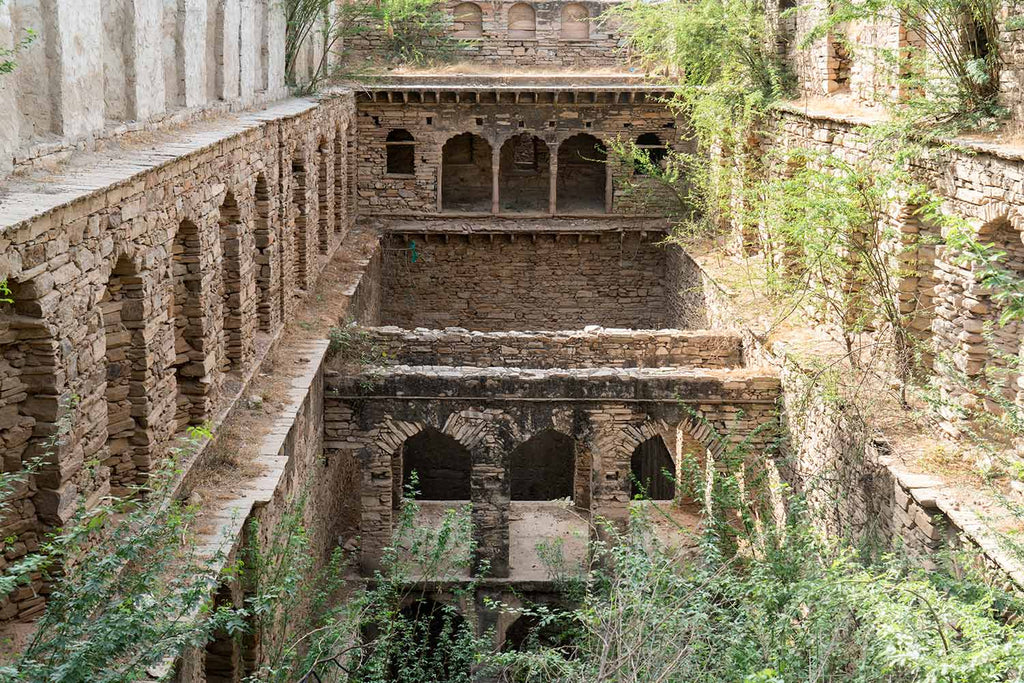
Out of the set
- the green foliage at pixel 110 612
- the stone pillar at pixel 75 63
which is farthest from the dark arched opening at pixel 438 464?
the green foliage at pixel 110 612

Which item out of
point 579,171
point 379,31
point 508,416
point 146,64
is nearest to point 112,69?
point 146,64

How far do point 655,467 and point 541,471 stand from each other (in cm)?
194

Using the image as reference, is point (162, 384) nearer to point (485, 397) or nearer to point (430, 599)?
point (485, 397)

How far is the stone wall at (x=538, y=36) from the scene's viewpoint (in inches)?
948

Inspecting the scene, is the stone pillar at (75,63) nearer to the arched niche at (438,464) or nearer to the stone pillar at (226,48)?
the stone pillar at (226,48)

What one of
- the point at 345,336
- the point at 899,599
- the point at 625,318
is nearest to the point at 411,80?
the point at 625,318

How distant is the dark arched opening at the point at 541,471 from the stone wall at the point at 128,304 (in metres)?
7.29

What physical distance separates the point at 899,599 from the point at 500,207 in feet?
53.0

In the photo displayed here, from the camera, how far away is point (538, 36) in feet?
79.2

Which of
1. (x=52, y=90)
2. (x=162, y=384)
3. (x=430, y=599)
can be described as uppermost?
(x=52, y=90)

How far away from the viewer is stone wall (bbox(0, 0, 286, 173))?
A: 725 centimetres

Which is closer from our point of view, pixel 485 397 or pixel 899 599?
pixel 899 599

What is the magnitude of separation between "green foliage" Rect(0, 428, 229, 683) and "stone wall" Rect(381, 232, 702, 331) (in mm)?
15453

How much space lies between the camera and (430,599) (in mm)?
13531
